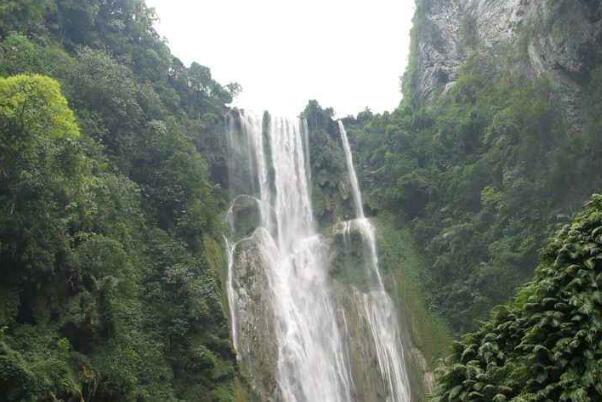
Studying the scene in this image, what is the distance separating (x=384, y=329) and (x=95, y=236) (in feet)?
36.0

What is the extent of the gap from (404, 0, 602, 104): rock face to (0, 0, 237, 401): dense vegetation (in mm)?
13630

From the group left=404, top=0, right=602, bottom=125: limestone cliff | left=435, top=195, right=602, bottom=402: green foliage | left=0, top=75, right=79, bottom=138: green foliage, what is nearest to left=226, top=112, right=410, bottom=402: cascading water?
left=0, top=75, right=79, bottom=138: green foliage

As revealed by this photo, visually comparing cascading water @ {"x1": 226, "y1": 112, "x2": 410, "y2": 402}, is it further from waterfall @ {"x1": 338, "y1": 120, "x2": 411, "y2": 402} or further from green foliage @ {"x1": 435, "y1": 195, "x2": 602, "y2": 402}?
green foliage @ {"x1": 435, "y1": 195, "x2": 602, "y2": 402}

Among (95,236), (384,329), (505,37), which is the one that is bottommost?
(384,329)

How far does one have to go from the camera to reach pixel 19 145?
1190 cm

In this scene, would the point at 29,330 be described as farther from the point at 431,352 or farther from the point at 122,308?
the point at 431,352

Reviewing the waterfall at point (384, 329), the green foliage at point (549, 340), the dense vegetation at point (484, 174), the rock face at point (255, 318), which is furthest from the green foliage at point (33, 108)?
the dense vegetation at point (484, 174)

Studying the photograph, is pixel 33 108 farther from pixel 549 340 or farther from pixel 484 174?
pixel 484 174

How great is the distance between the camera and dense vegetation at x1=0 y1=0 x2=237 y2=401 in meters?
11.5

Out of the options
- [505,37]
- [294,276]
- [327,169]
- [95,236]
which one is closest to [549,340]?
[95,236]

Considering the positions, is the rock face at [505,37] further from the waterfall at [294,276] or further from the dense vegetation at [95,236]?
the dense vegetation at [95,236]

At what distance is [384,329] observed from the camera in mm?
20297

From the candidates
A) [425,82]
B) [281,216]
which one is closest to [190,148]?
[281,216]

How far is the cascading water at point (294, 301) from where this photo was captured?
58.9 feet
